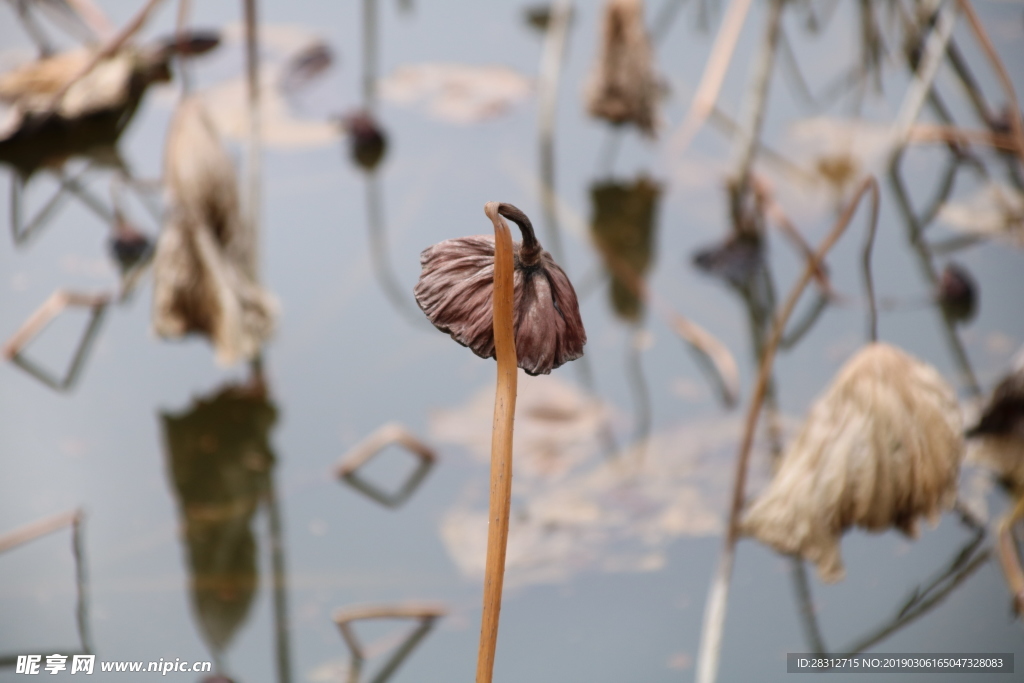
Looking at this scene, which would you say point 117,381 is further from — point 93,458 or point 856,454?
point 856,454

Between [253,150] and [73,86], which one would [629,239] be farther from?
[73,86]

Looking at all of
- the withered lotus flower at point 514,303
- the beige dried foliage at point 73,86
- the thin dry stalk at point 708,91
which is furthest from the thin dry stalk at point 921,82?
the beige dried foliage at point 73,86

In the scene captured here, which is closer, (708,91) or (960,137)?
(960,137)

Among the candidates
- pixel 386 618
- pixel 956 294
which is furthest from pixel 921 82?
pixel 386 618

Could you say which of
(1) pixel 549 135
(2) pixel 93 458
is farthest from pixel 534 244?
(1) pixel 549 135

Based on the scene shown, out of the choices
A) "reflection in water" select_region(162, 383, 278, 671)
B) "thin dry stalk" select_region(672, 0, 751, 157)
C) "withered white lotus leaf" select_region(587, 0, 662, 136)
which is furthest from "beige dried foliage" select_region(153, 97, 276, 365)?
"thin dry stalk" select_region(672, 0, 751, 157)

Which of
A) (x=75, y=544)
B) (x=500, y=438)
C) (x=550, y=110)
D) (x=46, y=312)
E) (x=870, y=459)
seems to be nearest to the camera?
(x=500, y=438)

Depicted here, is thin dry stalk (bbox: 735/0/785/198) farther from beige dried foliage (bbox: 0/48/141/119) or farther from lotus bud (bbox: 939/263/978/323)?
beige dried foliage (bbox: 0/48/141/119)
